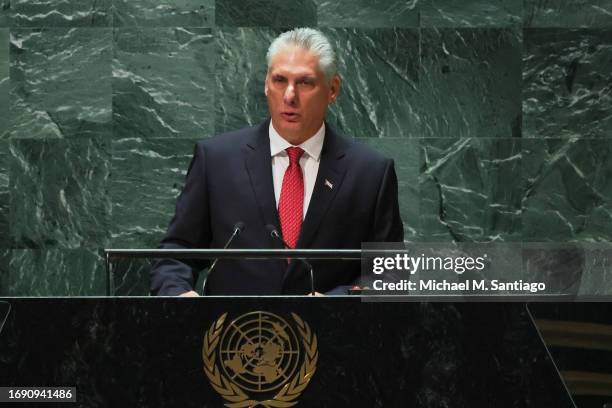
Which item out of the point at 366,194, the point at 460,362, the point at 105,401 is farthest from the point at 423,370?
the point at 366,194

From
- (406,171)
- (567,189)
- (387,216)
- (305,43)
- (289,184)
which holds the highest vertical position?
(305,43)

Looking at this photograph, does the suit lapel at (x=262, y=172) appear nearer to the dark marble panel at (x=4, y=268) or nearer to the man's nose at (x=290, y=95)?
the man's nose at (x=290, y=95)

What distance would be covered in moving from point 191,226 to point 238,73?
2117mm

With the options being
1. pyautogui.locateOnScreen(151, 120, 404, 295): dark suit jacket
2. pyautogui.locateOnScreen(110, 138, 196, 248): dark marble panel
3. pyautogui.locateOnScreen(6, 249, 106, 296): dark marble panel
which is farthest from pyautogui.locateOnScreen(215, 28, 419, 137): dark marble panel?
pyautogui.locateOnScreen(151, 120, 404, 295): dark suit jacket

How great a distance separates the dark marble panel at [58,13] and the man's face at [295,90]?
211 cm

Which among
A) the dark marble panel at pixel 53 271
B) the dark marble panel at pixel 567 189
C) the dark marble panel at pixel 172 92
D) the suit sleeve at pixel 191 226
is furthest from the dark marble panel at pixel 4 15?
the dark marble panel at pixel 567 189

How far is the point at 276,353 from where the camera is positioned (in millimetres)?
2615

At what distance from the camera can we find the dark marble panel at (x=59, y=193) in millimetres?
5668

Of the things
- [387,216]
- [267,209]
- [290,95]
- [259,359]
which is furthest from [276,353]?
[290,95]

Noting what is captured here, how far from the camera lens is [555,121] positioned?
18.8ft

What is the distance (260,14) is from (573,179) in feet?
5.57

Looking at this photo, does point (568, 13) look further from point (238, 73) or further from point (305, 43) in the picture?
point (305, 43)

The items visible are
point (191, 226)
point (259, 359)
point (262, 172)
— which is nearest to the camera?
point (259, 359)

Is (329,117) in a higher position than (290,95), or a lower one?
lower
